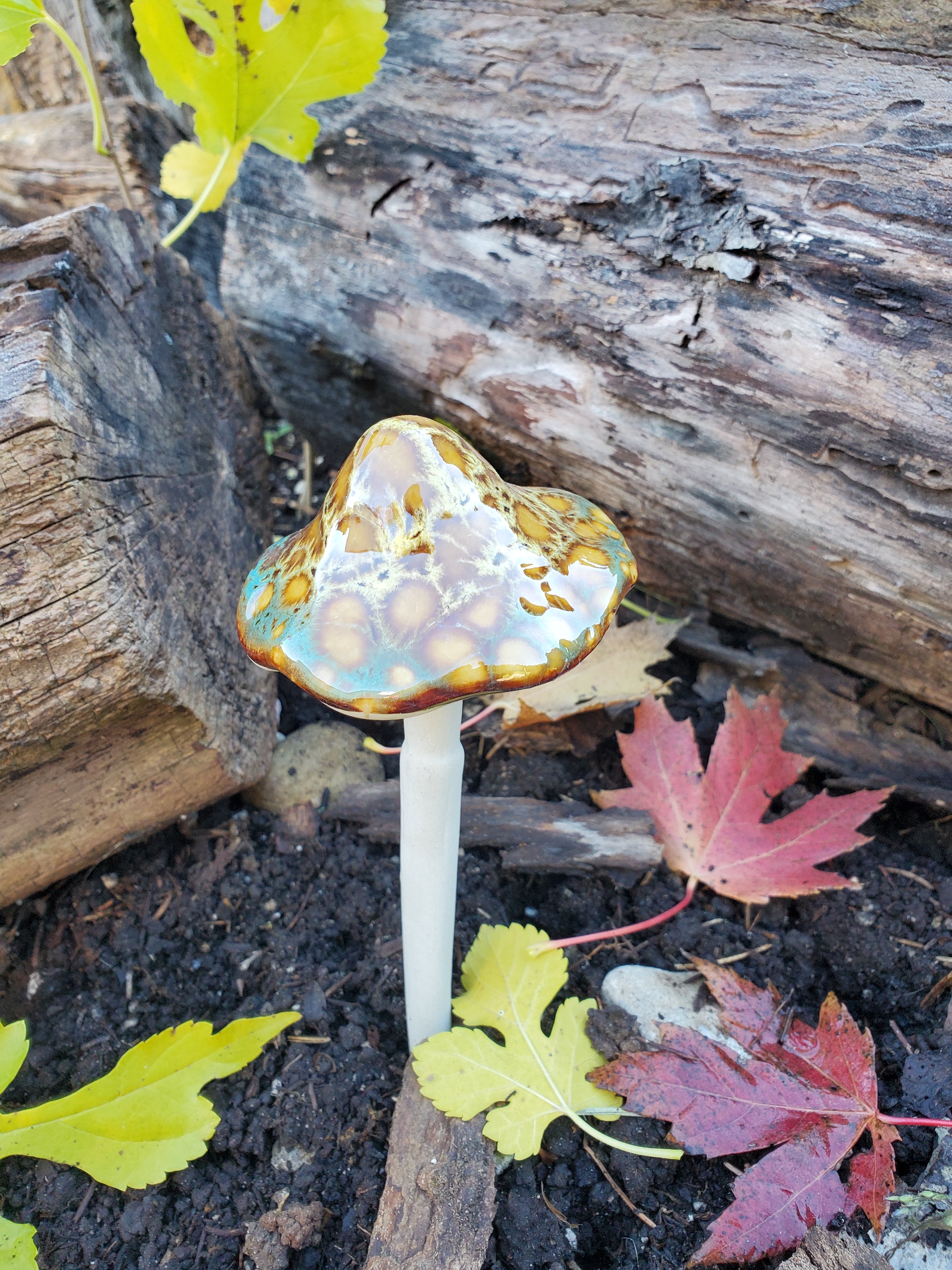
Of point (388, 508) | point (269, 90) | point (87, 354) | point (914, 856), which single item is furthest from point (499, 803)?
point (269, 90)

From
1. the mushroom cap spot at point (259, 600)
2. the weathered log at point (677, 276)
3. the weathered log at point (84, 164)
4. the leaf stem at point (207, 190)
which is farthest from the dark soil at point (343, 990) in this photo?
the weathered log at point (84, 164)

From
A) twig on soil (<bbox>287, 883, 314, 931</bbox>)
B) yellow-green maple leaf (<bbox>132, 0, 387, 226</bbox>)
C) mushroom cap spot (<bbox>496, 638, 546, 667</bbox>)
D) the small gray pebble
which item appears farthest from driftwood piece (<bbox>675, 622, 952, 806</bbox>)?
yellow-green maple leaf (<bbox>132, 0, 387, 226</bbox>)

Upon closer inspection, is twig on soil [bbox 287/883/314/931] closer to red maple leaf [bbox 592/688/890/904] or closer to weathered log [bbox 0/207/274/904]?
weathered log [bbox 0/207/274/904]

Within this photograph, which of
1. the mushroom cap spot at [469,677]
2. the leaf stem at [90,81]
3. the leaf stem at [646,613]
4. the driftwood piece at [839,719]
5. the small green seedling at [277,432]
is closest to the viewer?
the mushroom cap spot at [469,677]

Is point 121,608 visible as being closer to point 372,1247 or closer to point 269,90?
point 372,1247

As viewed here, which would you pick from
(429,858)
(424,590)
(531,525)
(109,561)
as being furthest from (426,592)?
(109,561)

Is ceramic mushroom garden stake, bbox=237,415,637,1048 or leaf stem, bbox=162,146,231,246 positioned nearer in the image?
ceramic mushroom garden stake, bbox=237,415,637,1048

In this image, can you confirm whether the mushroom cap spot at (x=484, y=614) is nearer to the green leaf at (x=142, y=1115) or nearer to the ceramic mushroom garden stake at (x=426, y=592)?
the ceramic mushroom garden stake at (x=426, y=592)
